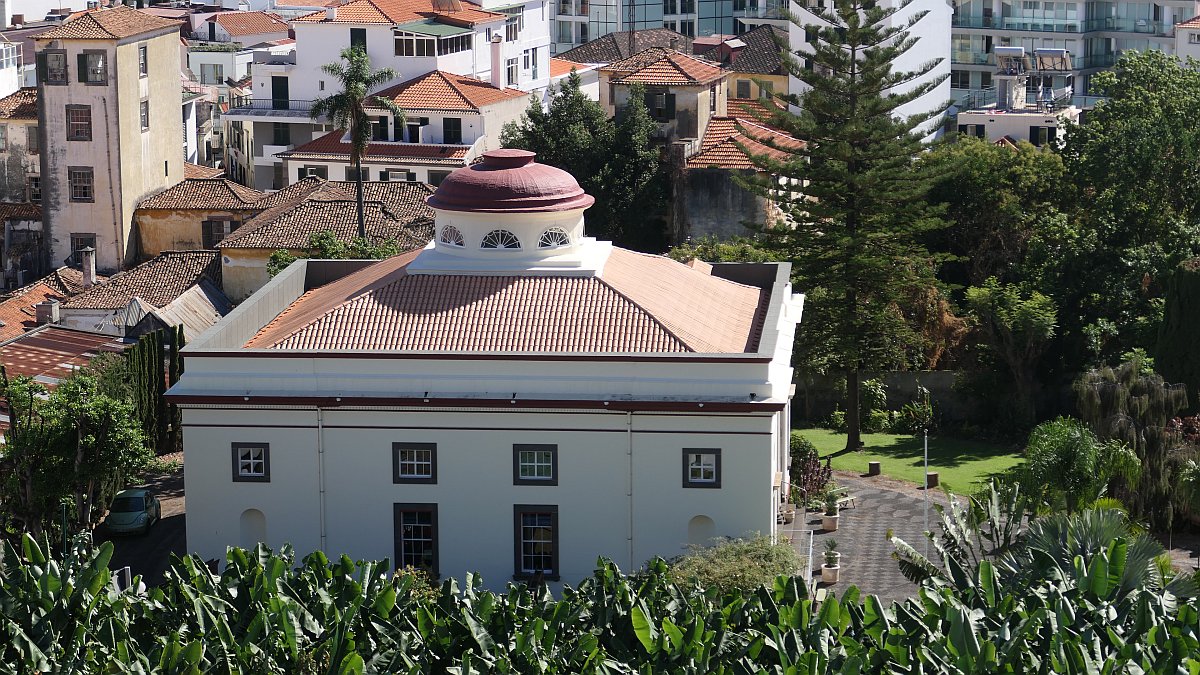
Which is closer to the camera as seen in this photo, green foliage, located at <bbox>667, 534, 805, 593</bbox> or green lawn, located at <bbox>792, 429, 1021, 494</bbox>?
green foliage, located at <bbox>667, 534, 805, 593</bbox>

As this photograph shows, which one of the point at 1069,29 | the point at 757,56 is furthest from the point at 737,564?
the point at 1069,29

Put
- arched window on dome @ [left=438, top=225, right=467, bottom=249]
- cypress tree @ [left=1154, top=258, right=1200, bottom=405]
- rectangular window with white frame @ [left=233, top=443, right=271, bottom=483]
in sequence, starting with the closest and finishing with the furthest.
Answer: rectangular window with white frame @ [left=233, top=443, right=271, bottom=483] < arched window on dome @ [left=438, top=225, right=467, bottom=249] < cypress tree @ [left=1154, top=258, right=1200, bottom=405]

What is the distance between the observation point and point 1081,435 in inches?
1390

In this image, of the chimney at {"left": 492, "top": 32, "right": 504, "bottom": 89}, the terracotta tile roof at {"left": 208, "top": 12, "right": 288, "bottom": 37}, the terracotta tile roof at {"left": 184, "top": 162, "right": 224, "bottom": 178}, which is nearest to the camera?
the terracotta tile roof at {"left": 184, "top": 162, "right": 224, "bottom": 178}

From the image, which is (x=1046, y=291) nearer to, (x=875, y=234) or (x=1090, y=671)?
(x=875, y=234)

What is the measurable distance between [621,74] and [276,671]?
4259cm

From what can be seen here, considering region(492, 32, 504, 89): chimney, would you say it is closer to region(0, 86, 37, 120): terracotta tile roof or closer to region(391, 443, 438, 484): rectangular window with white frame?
region(0, 86, 37, 120): terracotta tile roof

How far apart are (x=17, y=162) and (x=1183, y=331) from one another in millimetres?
45614

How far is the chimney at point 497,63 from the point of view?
7712cm

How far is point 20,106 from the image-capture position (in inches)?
2849

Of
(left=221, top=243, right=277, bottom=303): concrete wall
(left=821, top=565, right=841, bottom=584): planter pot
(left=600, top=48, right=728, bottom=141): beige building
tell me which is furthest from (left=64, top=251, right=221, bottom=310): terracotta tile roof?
(left=821, top=565, right=841, bottom=584): planter pot

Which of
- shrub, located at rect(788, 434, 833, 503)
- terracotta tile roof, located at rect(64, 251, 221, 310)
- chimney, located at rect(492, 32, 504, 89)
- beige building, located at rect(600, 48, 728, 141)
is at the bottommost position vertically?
shrub, located at rect(788, 434, 833, 503)

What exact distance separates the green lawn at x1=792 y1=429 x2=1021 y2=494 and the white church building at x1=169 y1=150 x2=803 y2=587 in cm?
963

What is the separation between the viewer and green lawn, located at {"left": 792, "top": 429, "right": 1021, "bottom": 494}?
43562mm
